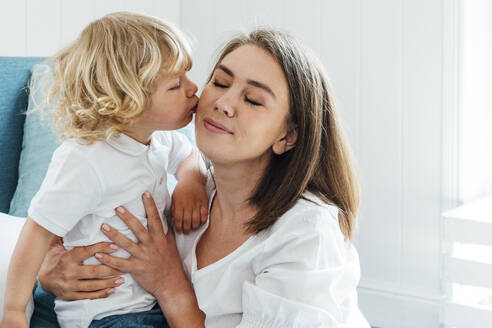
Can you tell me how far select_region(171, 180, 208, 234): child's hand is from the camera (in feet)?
4.55

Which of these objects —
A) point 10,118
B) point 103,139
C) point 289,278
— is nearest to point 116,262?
point 103,139

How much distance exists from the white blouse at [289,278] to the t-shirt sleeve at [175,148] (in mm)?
284

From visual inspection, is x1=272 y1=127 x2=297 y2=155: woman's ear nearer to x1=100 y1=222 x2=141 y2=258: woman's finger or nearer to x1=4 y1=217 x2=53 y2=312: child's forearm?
x1=100 y1=222 x2=141 y2=258: woman's finger

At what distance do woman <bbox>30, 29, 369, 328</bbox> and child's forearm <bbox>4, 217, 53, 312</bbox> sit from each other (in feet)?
0.32

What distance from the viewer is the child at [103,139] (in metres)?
1.18

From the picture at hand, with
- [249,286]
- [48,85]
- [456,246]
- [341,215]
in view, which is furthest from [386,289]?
[48,85]

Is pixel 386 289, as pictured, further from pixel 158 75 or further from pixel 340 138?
pixel 158 75

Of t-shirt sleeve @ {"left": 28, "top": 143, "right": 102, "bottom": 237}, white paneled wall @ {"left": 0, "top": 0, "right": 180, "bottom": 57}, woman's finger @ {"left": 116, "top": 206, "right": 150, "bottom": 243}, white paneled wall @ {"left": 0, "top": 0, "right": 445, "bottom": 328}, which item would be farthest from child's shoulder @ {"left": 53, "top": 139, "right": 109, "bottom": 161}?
white paneled wall @ {"left": 0, "top": 0, "right": 445, "bottom": 328}

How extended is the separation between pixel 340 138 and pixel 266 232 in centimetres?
26

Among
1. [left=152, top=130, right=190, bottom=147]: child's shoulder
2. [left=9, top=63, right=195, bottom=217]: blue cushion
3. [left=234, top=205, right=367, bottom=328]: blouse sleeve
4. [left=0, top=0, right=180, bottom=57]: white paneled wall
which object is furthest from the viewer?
[left=0, top=0, right=180, bottom=57]: white paneled wall

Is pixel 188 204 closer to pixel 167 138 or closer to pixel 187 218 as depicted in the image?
pixel 187 218

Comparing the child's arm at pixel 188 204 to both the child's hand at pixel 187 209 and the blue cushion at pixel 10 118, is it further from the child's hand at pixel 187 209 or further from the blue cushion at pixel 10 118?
the blue cushion at pixel 10 118

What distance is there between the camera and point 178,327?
4.22ft

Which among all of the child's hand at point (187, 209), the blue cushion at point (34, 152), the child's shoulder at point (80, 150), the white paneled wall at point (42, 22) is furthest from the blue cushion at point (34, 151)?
the child's shoulder at point (80, 150)
